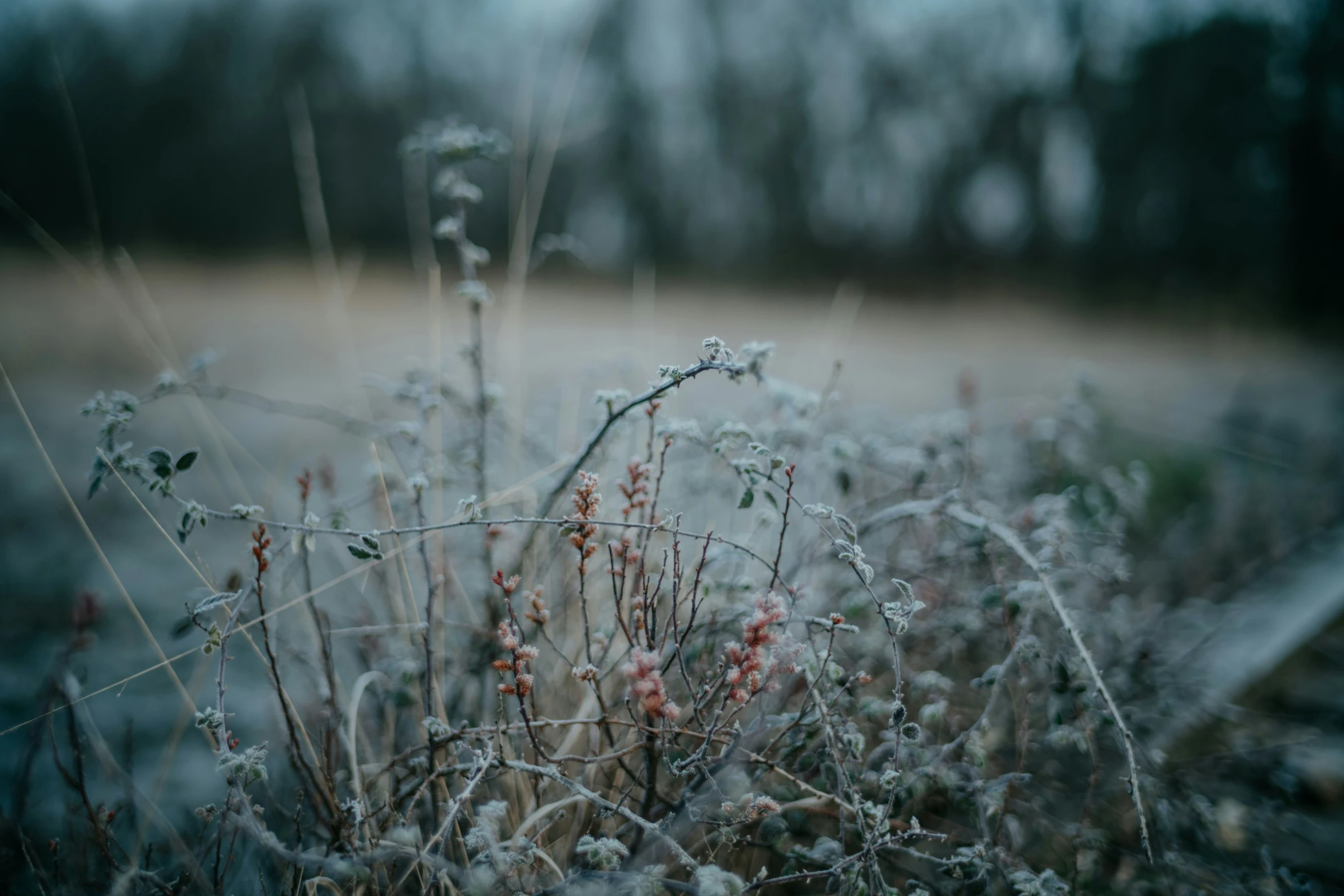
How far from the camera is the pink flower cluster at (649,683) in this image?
2.43 feet

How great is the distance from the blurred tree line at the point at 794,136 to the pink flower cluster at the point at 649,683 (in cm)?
524

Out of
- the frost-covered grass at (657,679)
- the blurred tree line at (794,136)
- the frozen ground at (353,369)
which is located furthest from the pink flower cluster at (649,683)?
the blurred tree line at (794,136)

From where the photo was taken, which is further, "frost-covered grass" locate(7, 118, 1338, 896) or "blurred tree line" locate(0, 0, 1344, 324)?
"blurred tree line" locate(0, 0, 1344, 324)

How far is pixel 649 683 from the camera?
734 mm

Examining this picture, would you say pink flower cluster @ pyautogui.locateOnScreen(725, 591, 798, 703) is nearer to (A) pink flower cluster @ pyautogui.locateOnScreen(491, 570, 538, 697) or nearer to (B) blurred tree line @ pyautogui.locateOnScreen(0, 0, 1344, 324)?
(A) pink flower cluster @ pyautogui.locateOnScreen(491, 570, 538, 697)

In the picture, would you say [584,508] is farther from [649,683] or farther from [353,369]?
[353,369]

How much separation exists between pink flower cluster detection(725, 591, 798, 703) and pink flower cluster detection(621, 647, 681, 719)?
84mm

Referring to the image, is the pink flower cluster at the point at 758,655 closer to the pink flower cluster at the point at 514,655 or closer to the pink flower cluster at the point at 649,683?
the pink flower cluster at the point at 649,683

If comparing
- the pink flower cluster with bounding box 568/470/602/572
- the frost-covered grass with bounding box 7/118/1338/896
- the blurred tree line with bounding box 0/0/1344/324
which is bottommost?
the frost-covered grass with bounding box 7/118/1338/896

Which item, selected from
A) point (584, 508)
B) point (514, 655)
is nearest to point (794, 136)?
point (584, 508)

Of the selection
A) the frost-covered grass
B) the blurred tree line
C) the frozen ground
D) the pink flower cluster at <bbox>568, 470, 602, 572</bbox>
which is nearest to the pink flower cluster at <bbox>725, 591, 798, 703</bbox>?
the frost-covered grass

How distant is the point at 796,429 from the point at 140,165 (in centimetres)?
661

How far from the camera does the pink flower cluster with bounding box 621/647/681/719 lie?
741 mm

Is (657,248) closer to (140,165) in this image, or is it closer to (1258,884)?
(140,165)
